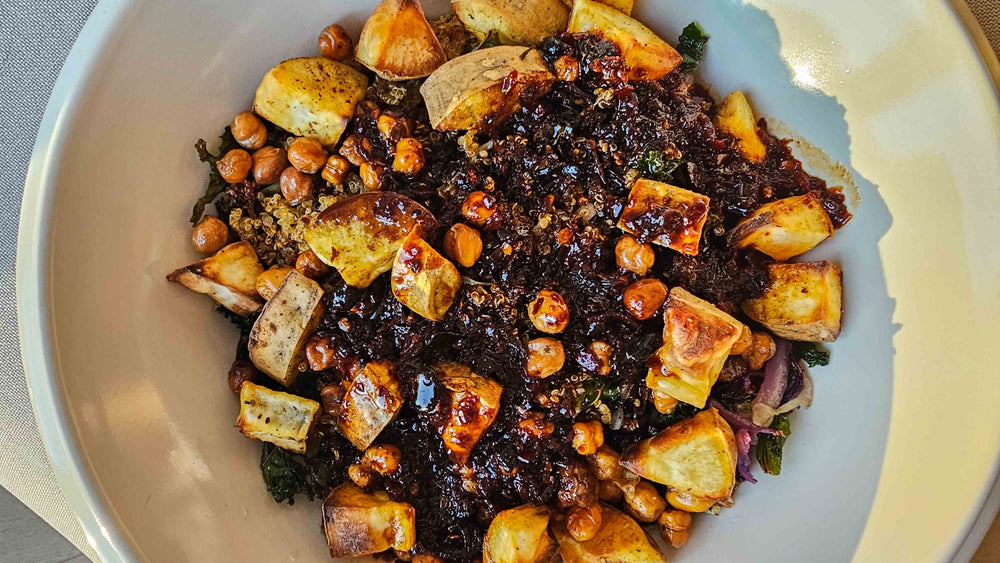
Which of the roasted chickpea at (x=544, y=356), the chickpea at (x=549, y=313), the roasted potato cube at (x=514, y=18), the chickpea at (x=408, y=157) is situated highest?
the roasted potato cube at (x=514, y=18)

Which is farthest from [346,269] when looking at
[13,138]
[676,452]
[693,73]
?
[13,138]

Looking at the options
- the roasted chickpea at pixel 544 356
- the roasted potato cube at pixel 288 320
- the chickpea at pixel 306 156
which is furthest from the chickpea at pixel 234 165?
the roasted chickpea at pixel 544 356

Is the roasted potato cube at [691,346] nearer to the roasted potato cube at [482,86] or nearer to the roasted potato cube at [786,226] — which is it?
the roasted potato cube at [786,226]

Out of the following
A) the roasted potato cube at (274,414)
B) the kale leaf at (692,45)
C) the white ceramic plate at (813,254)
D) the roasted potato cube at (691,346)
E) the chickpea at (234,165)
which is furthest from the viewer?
the kale leaf at (692,45)

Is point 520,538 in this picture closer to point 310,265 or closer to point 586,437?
point 586,437

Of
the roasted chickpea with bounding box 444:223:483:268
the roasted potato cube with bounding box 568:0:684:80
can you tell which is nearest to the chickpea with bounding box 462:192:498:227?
the roasted chickpea with bounding box 444:223:483:268

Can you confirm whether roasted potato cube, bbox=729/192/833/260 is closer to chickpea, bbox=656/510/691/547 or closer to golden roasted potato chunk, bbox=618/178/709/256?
golden roasted potato chunk, bbox=618/178/709/256

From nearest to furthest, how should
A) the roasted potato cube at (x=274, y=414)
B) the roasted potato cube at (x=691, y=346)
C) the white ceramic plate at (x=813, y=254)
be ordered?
1. the white ceramic plate at (x=813, y=254)
2. the roasted potato cube at (x=691, y=346)
3. the roasted potato cube at (x=274, y=414)

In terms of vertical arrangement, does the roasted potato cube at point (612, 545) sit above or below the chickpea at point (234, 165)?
below

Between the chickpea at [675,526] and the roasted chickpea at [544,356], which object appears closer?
the roasted chickpea at [544,356]
